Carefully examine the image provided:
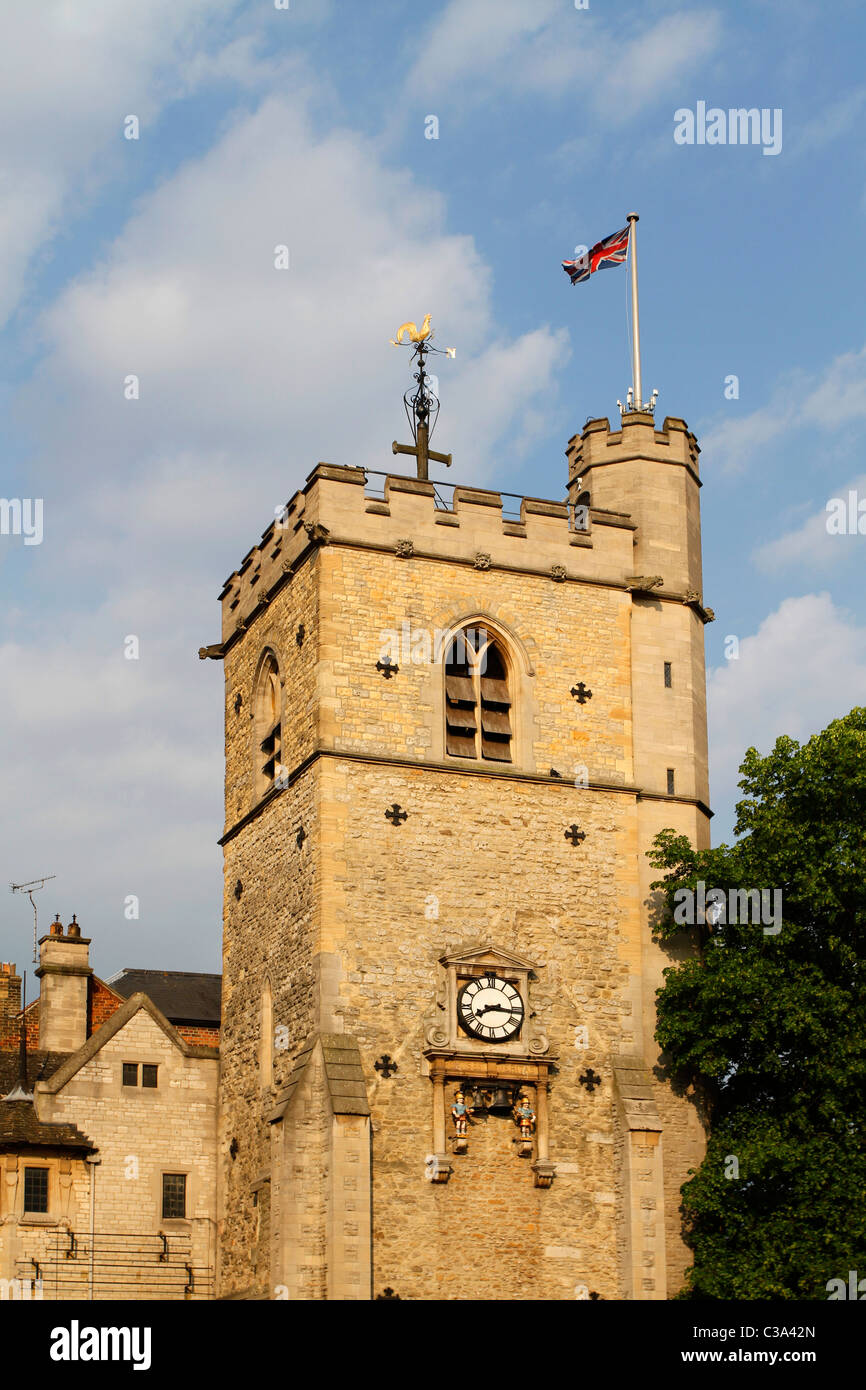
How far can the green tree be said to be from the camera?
28344mm

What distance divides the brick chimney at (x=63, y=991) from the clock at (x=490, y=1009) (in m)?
8.74

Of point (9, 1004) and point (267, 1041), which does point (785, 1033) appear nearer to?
point (267, 1041)

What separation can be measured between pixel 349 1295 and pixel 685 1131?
20.9ft

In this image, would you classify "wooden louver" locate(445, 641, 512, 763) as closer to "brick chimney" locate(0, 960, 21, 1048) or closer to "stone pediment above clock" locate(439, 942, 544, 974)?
"stone pediment above clock" locate(439, 942, 544, 974)

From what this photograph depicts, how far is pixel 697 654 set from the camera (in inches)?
1373

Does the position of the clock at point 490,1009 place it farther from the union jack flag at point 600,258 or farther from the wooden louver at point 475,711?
the union jack flag at point 600,258

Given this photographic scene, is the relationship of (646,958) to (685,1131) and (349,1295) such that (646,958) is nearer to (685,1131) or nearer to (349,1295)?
(685,1131)

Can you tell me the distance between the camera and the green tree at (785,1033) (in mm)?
28344

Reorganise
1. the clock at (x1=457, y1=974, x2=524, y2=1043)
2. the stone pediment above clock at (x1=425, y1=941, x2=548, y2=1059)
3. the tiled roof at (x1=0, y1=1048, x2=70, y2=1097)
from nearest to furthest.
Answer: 1. the stone pediment above clock at (x1=425, y1=941, x2=548, y2=1059)
2. the clock at (x1=457, y1=974, x2=524, y2=1043)
3. the tiled roof at (x1=0, y1=1048, x2=70, y2=1097)

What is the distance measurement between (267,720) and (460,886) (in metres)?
5.22

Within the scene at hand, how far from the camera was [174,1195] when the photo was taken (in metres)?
33.8

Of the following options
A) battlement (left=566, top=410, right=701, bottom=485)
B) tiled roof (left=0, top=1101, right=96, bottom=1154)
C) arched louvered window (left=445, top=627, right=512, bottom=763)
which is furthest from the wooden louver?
tiled roof (left=0, top=1101, right=96, bottom=1154)

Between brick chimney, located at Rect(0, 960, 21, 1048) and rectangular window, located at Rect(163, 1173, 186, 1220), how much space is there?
489 centimetres
